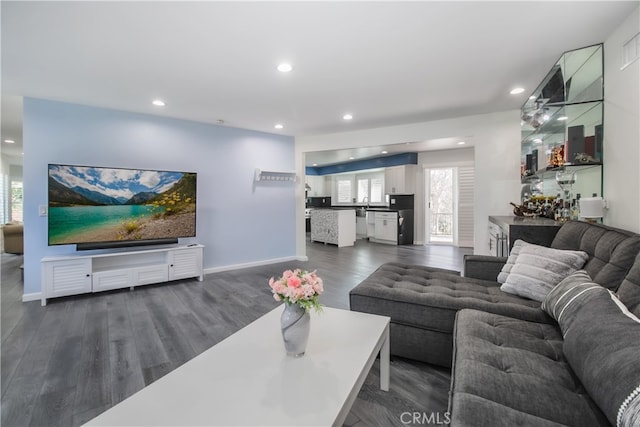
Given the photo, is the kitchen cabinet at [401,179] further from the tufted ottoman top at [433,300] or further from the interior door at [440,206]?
the tufted ottoman top at [433,300]

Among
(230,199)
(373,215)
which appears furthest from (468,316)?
(373,215)

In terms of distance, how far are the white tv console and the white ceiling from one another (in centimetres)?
196

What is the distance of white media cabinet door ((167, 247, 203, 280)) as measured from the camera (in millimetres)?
4086

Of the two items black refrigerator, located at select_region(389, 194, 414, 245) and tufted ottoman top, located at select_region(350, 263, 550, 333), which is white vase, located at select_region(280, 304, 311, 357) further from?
black refrigerator, located at select_region(389, 194, 414, 245)

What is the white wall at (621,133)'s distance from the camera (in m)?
1.89

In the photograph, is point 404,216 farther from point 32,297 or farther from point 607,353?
point 32,297

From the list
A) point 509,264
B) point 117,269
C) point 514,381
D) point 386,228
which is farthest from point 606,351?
point 386,228

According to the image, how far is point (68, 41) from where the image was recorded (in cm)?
225

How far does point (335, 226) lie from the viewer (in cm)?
742

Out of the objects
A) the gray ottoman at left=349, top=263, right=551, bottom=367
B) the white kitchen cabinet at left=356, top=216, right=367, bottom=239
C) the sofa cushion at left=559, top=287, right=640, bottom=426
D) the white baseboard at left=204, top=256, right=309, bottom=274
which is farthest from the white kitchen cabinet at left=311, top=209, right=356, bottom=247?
the sofa cushion at left=559, top=287, right=640, bottom=426

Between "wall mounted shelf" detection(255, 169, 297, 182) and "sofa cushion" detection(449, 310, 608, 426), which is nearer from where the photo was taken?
"sofa cushion" detection(449, 310, 608, 426)

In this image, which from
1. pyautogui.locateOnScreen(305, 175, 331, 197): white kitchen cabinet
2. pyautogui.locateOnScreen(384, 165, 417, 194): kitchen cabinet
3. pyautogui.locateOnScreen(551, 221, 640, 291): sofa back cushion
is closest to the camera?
pyautogui.locateOnScreen(551, 221, 640, 291): sofa back cushion

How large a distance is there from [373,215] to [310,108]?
4807mm

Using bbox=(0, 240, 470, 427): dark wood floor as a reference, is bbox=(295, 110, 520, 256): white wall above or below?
above
